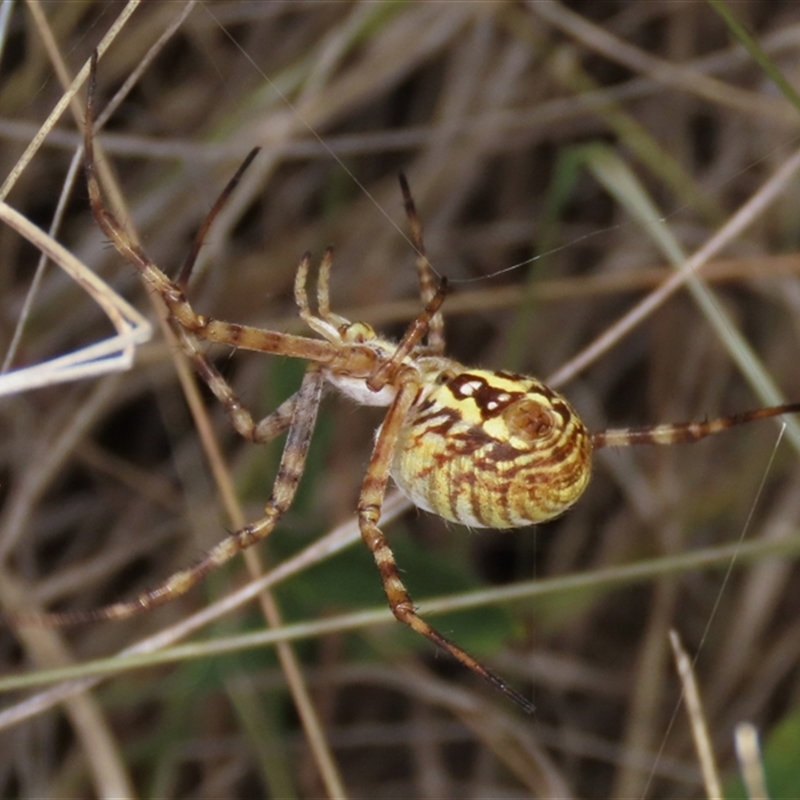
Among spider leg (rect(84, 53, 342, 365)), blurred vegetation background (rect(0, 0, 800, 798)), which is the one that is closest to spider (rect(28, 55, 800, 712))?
spider leg (rect(84, 53, 342, 365))

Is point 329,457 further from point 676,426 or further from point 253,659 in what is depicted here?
point 676,426

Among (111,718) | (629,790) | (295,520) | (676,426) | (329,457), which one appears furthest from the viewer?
(329,457)

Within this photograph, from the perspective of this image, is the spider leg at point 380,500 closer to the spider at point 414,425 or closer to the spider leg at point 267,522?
the spider at point 414,425

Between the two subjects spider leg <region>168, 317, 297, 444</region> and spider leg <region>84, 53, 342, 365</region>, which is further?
spider leg <region>168, 317, 297, 444</region>

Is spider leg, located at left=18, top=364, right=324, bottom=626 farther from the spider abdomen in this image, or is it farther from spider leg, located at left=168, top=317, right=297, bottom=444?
the spider abdomen

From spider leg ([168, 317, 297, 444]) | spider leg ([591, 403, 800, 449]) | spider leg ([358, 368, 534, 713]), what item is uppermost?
spider leg ([168, 317, 297, 444])

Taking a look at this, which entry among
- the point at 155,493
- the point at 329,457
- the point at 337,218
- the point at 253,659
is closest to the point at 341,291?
the point at 337,218

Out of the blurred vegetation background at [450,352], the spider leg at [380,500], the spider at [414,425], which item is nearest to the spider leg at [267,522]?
the spider at [414,425]
